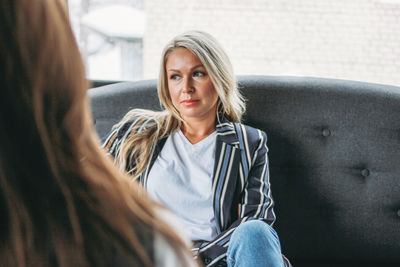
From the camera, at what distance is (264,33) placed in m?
1.91

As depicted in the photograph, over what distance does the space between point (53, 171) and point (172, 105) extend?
1.17 meters

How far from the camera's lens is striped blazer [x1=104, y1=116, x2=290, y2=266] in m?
1.35

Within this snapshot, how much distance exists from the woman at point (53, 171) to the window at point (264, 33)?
62.7 inches

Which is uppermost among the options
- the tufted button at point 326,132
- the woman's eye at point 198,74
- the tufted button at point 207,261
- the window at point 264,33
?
the window at point 264,33

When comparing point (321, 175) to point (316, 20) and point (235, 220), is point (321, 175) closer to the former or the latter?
point (235, 220)

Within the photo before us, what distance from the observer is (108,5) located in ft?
6.32

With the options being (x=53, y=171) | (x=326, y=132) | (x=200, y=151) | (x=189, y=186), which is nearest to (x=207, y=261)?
(x=189, y=186)

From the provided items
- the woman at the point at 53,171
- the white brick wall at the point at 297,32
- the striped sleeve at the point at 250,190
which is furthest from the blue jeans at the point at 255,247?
the white brick wall at the point at 297,32

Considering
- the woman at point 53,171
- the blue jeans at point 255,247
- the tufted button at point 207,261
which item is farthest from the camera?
the tufted button at point 207,261

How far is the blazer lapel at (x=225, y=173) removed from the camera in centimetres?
138

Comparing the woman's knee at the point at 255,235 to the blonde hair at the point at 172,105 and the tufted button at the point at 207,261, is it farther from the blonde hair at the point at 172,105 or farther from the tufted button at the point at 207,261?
the blonde hair at the point at 172,105

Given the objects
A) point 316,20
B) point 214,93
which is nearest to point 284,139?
point 214,93

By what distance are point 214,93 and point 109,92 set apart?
1.57 ft

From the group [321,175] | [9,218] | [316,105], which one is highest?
[9,218]
